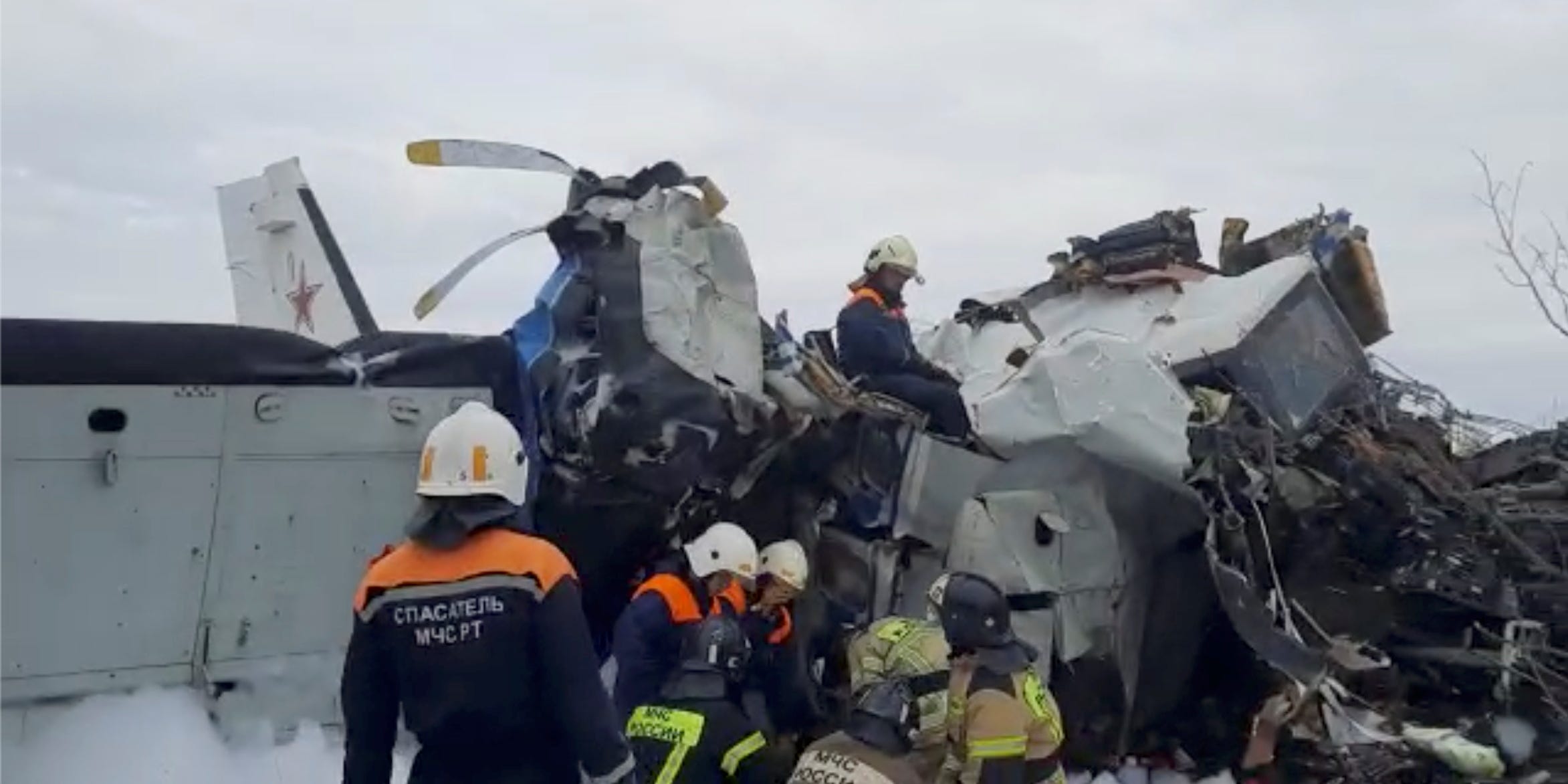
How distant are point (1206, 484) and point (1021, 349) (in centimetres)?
115

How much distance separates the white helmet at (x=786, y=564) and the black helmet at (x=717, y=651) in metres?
0.81

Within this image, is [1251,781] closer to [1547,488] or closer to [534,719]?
[1547,488]

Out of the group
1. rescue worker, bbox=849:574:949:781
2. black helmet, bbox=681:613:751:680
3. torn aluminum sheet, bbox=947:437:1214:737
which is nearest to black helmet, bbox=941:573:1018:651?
rescue worker, bbox=849:574:949:781

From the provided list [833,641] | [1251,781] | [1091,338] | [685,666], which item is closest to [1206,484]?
[1091,338]

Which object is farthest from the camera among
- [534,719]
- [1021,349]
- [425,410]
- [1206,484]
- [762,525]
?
[1021,349]

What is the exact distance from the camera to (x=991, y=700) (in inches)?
165

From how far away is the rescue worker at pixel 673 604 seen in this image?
4.78 m

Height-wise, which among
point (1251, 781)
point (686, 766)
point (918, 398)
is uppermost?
point (918, 398)

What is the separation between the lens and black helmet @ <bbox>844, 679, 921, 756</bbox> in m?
3.98

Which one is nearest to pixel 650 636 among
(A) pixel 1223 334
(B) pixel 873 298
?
(B) pixel 873 298

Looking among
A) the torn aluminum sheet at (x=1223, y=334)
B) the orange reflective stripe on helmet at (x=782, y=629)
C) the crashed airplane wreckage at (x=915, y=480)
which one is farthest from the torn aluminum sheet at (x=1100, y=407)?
the orange reflective stripe on helmet at (x=782, y=629)

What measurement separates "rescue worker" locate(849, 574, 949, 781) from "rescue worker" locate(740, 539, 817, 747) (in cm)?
A: 26

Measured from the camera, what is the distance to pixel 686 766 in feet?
14.1

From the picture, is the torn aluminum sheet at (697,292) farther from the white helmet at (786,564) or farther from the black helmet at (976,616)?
the black helmet at (976,616)
